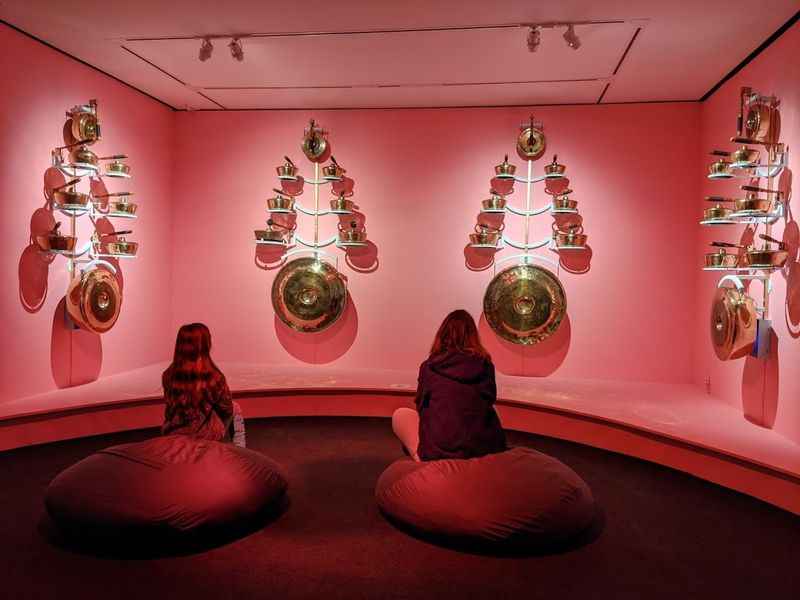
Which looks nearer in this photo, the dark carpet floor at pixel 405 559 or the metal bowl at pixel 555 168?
the dark carpet floor at pixel 405 559

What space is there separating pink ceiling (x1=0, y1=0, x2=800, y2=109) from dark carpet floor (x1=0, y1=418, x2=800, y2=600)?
288 cm

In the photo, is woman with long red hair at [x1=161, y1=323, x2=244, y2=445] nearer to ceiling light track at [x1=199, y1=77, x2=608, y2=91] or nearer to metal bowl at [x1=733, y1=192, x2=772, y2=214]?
ceiling light track at [x1=199, y1=77, x2=608, y2=91]

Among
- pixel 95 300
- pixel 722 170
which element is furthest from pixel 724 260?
pixel 95 300

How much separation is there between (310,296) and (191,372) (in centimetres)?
301

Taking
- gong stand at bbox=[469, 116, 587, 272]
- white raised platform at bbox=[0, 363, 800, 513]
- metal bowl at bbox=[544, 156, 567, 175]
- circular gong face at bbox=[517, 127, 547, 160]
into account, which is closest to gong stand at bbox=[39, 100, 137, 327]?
white raised platform at bbox=[0, 363, 800, 513]

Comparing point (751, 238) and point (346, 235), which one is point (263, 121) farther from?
point (751, 238)

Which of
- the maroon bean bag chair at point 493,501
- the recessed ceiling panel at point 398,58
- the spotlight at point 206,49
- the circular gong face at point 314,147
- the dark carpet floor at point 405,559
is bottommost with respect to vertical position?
the dark carpet floor at point 405,559

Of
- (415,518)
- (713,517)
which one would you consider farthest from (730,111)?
(415,518)

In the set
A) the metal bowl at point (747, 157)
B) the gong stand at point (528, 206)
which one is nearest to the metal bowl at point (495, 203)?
the gong stand at point (528, 206)

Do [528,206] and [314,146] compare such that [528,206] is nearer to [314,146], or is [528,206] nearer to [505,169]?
[505,169]

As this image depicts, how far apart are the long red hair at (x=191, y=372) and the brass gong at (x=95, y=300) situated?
209 centimetres

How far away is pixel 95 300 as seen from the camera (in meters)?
4.76

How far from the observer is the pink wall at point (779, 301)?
3.72m

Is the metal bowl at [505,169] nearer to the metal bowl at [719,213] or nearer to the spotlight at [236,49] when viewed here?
the metal bowl at [719,213]
